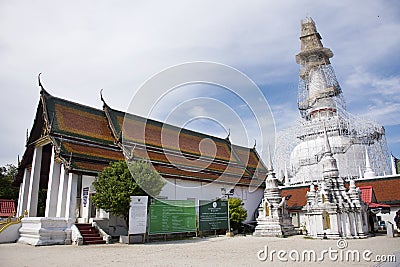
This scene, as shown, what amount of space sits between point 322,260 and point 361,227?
897 centimetres

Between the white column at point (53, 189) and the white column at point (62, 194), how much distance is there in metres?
0.76

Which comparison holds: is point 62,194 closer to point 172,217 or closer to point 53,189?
point 53,189

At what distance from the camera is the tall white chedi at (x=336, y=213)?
1591 cm

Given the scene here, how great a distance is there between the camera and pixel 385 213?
21.6 m

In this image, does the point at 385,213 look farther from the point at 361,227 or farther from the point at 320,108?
the point at 320,108

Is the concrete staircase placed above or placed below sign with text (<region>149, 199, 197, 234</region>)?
below

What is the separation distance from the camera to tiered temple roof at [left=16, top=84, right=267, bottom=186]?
16859 millimetres

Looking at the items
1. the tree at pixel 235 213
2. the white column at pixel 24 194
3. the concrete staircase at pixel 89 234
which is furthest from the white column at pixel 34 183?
the tree at pixel 235 213

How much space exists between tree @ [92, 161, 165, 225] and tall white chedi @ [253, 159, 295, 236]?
743cm

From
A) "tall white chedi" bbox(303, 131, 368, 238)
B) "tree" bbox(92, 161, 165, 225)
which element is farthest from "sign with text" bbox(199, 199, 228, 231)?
"tall white chedi" bbox(303, 131, 368, 238)

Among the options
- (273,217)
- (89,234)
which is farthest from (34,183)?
(273,217)

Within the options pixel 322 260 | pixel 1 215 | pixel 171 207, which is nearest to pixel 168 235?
pixel 171 207

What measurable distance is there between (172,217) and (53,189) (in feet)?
20.9

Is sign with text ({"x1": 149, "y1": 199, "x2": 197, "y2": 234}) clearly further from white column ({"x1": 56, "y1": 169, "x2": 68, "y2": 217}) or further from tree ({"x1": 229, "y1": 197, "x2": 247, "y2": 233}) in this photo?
white column ({"x1": 56, "y1": 169, "x2": 68, "y2": 217})
